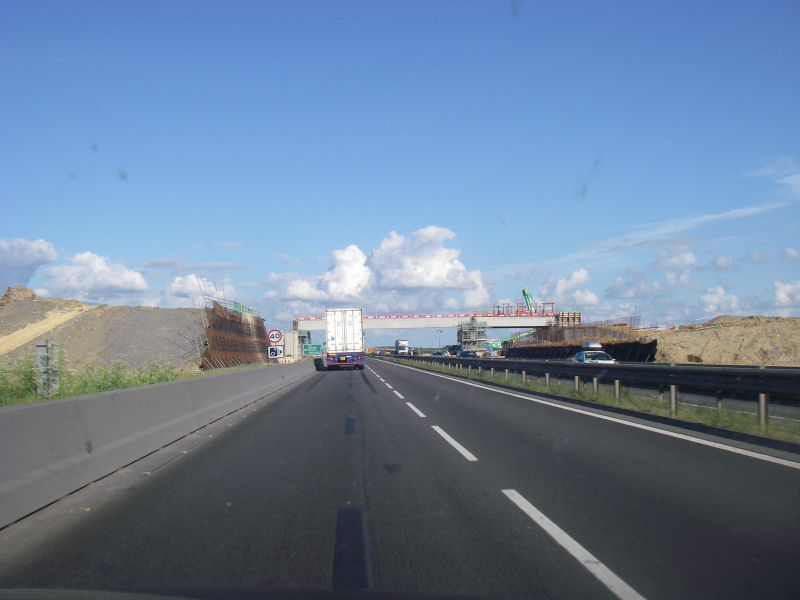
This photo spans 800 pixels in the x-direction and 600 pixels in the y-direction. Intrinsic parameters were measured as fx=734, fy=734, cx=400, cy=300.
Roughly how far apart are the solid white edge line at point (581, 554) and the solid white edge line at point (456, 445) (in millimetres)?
2988

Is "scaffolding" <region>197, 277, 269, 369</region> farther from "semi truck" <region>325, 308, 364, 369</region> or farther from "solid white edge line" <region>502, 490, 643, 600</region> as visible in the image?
"solid white edge line" <region>502, 490, 643, 600</region>

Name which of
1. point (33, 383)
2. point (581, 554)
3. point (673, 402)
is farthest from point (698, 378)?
point (33, 383)

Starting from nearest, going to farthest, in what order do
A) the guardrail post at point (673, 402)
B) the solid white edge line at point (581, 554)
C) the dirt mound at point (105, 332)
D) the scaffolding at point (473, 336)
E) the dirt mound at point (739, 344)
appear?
the solid white edge line at point (581, 554) → the guardrail post at point (673, 402) → the dirt mound at point (739, 344) → the dirt mound at point (105, 332) → the scaffolding at point (473, 336)

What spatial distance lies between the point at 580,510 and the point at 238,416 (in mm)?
12676

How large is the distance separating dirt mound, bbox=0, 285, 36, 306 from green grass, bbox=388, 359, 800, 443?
5286 cm

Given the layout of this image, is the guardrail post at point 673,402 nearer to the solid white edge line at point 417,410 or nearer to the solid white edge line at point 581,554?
the solid white edge line at point 417,410

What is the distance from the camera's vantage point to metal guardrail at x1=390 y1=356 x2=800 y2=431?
12953 mm

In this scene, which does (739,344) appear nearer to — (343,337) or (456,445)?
(343,337)

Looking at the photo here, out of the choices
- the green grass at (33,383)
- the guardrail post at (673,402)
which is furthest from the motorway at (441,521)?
the guardrail post at (673,402)

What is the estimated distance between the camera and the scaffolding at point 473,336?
334 ft

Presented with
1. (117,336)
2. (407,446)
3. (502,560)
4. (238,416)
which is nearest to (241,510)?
(502,560)

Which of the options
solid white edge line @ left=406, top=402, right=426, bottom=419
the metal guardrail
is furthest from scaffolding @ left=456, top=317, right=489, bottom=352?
solid white edge line @ left=406, top=402, right=426, bottom=419

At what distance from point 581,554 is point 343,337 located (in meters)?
49.8

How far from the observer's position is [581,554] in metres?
6.18
